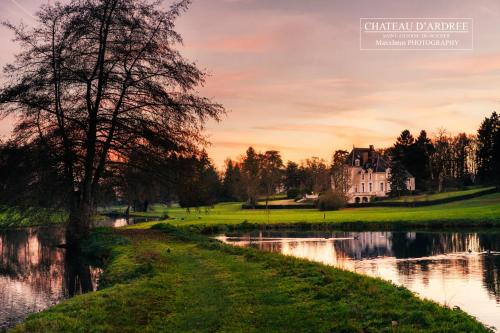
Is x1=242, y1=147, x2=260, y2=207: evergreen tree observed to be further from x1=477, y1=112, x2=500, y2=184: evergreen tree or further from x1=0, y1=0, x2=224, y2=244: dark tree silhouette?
x1=0, y1=0, x2=224, y2=244: dark tree silhouette

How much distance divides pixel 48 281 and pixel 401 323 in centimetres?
1711

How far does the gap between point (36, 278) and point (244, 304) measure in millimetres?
14137

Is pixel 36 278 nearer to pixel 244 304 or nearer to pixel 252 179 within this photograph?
pixel 244 304

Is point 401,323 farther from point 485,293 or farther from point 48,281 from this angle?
point 48,281

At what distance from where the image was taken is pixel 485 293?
19875 mm

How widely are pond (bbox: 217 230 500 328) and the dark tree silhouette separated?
37.4ft

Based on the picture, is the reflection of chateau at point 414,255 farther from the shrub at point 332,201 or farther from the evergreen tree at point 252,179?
the evergreen tree at point 252,179

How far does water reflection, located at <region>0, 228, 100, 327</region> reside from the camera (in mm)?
17953

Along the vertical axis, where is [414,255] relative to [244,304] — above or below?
below

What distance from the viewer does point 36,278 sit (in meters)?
24.4

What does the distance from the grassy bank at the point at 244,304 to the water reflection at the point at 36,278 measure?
191 centimetres

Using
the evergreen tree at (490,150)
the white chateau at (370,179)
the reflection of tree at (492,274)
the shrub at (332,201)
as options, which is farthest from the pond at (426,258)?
the white chateau at (370,179)

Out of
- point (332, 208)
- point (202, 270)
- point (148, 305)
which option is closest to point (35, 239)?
point (202, 270)

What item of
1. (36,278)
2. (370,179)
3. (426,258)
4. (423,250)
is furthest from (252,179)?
(36,278)
